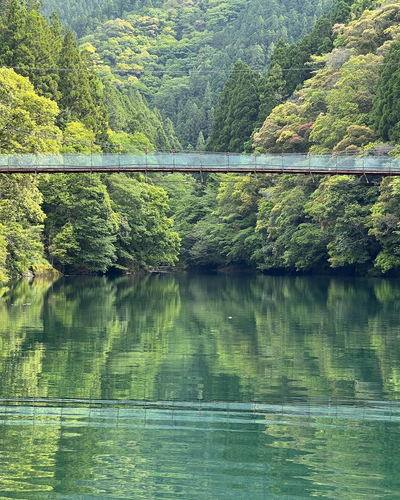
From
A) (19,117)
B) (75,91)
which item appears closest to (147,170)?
(19,117)

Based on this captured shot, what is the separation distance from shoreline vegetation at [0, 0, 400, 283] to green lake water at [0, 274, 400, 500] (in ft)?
50.6

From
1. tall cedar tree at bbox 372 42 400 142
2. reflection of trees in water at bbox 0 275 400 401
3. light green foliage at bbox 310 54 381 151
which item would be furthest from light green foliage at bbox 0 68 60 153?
light green foliage at bbox 310 54 381 151

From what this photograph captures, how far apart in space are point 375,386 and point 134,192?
49.2 m

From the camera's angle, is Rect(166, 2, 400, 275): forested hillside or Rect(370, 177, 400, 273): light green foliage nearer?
Rect(370, 177, 400, 273): light green foliage

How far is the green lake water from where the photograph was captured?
10.6 meters

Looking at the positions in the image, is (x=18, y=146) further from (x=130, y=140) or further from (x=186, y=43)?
(x=186, y=43)

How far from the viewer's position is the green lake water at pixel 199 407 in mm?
10633

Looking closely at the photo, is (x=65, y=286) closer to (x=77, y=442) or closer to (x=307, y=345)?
(x=307, y=345)

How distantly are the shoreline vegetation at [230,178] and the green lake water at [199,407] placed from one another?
50.6 ft

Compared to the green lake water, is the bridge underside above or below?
above

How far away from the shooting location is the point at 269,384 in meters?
16.3

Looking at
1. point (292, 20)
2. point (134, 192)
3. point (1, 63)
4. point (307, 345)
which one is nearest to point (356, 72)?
point (134, 192)

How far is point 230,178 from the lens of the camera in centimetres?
7256

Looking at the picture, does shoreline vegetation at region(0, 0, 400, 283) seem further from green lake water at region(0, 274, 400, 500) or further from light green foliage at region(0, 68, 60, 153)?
green lake water at region(0, 274, 400, 500)
